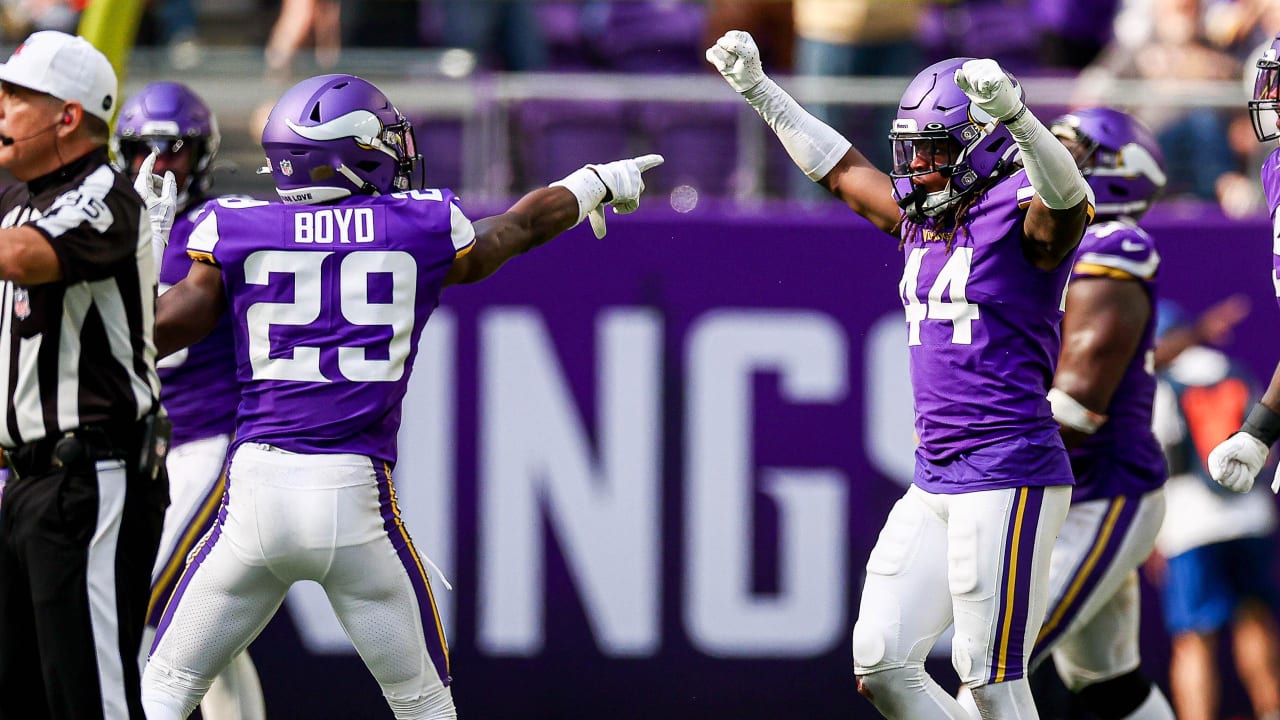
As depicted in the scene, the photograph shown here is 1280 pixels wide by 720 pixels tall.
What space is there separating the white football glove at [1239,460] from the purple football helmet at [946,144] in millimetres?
901

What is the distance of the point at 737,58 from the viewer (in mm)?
4930

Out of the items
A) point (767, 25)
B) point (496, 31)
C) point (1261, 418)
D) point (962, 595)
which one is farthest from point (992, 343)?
point (496, 31)

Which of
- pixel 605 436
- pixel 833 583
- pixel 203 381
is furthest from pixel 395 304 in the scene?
pixel 833 583

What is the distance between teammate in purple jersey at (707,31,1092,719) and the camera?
4418 millimetres

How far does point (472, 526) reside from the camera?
21.6 feet

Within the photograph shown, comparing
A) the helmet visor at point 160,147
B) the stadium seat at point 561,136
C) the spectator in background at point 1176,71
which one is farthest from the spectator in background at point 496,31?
the helmet visor at point 160,147

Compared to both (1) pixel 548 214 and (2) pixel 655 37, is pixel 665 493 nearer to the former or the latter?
(1) pixel 548 214

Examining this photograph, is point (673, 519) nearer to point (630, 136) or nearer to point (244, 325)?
point (630, 136)

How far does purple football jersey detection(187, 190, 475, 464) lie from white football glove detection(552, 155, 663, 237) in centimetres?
54

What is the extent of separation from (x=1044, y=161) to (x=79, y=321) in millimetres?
2303

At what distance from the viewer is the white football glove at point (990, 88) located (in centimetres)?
409

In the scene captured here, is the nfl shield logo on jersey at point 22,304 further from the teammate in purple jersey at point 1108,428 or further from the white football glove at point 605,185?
the teammate in purple jersey at point 1108,428

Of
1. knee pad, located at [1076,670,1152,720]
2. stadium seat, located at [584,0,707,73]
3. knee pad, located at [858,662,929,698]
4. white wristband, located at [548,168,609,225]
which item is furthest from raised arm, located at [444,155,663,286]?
stadium seat, located at [584,0,707,73]

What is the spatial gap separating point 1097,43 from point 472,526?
4.18 m
